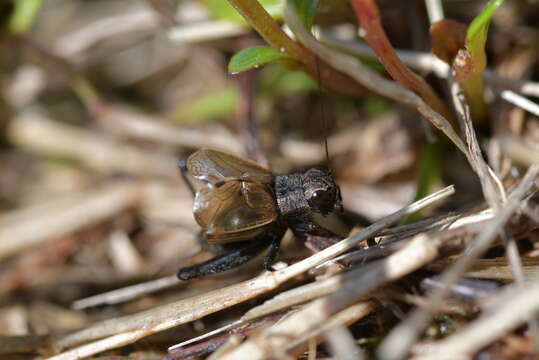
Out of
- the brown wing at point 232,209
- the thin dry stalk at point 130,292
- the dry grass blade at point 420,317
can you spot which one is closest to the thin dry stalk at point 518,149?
the dry grass blade at point 420,317

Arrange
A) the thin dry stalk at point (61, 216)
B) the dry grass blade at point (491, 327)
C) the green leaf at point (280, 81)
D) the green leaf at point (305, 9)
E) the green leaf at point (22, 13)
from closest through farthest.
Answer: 1. the dry grass blade at point (491, 327)
2. the green leaf at point (305, 9)
3. the green leaf at point (22, 13)
4. the thin dry stalk at point (61, 216)
5. the green leaf at point (280, 81)

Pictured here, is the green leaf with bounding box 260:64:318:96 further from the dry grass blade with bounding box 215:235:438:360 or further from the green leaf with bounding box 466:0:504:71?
the dry grass blade with bounding box 215:235:438:360

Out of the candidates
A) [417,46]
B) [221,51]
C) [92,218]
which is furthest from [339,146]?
[92,218]

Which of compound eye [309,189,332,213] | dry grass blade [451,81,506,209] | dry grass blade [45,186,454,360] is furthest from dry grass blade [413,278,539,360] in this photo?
compound eye [309,189,332,213]

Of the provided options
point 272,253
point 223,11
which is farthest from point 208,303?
point 223,11

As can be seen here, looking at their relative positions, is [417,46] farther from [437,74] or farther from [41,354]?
[41,354]

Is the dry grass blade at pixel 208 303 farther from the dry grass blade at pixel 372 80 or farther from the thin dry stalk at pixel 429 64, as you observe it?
the thin dry stalk at pixel 429 64
